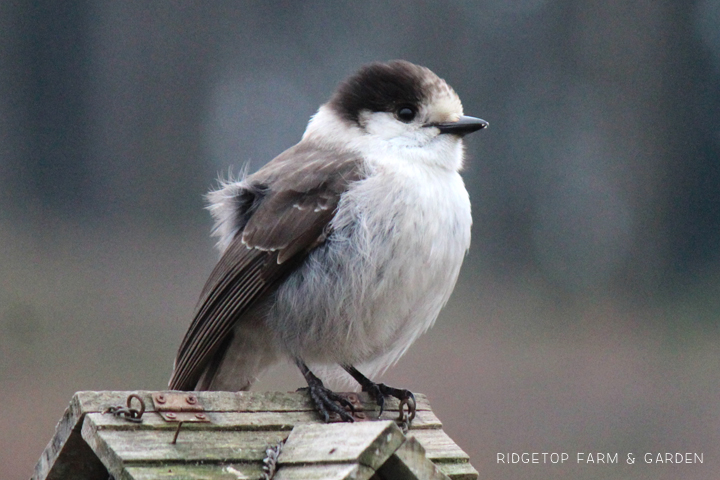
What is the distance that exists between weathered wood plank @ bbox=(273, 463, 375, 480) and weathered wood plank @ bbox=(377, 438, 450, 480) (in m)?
0.08

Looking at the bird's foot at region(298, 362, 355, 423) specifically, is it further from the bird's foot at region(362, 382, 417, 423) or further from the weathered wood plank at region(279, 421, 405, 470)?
the weathered wood plank at region(279, 421, 405, 470)

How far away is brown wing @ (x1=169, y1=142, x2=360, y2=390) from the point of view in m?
2.54

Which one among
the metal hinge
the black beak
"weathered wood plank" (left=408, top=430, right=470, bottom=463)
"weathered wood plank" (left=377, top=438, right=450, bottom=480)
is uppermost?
the black beak

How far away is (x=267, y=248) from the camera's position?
8.45ft

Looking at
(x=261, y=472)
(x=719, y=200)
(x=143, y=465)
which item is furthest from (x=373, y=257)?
(x=719, y=200)

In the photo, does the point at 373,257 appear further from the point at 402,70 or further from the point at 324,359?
the point at 402,70

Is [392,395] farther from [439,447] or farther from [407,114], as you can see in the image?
[407,114]

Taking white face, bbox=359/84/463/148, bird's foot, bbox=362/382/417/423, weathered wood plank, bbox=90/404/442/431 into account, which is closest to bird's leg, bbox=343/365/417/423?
bird's foot, bbox=362/382/417/423

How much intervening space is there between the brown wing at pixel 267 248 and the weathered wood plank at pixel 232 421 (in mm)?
464

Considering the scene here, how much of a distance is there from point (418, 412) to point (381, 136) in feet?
2.70

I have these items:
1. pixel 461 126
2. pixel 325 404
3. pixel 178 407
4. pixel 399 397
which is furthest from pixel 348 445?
pixel 461 126

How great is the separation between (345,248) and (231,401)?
59 cm

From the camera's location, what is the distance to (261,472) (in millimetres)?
1886

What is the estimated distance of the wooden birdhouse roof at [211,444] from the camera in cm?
177
